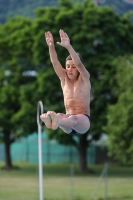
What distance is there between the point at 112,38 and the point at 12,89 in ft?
27.1

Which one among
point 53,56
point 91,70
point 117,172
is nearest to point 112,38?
point 91,70

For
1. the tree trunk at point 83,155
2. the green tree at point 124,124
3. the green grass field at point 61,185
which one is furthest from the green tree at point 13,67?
the green tree at point 124,124

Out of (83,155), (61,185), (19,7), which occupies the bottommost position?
(61,185)

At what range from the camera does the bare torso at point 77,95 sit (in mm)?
11500

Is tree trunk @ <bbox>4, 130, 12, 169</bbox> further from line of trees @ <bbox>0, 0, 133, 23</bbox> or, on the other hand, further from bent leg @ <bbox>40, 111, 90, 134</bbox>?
line of trees @ <bbox>0, 0, 133, 23</bbox>

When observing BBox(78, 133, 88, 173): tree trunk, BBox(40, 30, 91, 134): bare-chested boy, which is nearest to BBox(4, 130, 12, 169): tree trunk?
BBox(78, 133, 88, 173): tree trunk

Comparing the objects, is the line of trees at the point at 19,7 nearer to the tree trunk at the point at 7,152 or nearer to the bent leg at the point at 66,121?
the tree trunk at the point at 7,152

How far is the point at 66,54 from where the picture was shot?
44.0 m

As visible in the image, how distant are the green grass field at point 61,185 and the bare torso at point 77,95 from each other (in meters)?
18.4

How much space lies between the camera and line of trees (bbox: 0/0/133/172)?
45.0 m

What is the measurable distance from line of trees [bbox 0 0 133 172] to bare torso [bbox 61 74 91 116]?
31922 millimetres

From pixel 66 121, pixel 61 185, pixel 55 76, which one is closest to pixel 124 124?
pixel 61 185

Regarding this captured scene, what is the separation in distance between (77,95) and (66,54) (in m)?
32.6

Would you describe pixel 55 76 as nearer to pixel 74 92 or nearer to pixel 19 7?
pixel 74 92
